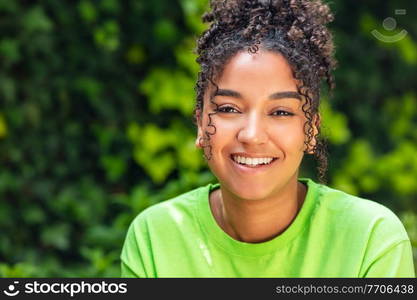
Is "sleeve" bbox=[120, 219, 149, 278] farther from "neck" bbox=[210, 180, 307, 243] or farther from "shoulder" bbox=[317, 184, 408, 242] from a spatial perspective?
"shoulder" bbox=[317, 184, 408, 242]

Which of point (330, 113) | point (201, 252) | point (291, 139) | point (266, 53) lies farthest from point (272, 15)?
point (330, 113)

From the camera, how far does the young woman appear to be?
92.9 inches

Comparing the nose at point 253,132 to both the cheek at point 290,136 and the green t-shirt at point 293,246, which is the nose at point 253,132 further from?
the green t-shirt at point 293,246

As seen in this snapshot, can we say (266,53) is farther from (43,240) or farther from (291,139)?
(43,240)

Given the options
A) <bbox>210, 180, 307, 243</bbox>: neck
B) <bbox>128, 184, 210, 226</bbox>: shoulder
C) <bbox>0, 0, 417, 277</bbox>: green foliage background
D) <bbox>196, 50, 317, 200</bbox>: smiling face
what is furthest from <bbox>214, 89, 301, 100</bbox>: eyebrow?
<bbox>0, 0, 417, 277</bbox>: green foliage background

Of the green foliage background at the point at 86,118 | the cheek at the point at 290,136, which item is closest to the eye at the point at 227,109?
the cheek at the point at 290,136

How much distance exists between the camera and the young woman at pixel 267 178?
92.9 inches

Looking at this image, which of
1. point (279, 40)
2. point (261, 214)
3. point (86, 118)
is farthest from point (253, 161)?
point (86, 118)

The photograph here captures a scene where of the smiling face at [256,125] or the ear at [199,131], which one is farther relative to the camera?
the ear at [199,131]

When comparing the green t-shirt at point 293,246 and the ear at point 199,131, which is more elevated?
the ear at point 199,131

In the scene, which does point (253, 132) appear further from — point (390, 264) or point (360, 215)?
point (390, 264)

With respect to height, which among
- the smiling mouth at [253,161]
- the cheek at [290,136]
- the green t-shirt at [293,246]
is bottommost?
the green t-shirt at [293,246]

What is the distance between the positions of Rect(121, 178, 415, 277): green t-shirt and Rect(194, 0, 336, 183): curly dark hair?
7.6 inches

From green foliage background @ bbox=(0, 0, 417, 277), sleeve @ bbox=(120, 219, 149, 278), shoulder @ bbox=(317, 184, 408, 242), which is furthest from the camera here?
green foliage background @ bbox=(0, 0, 417, 277)
